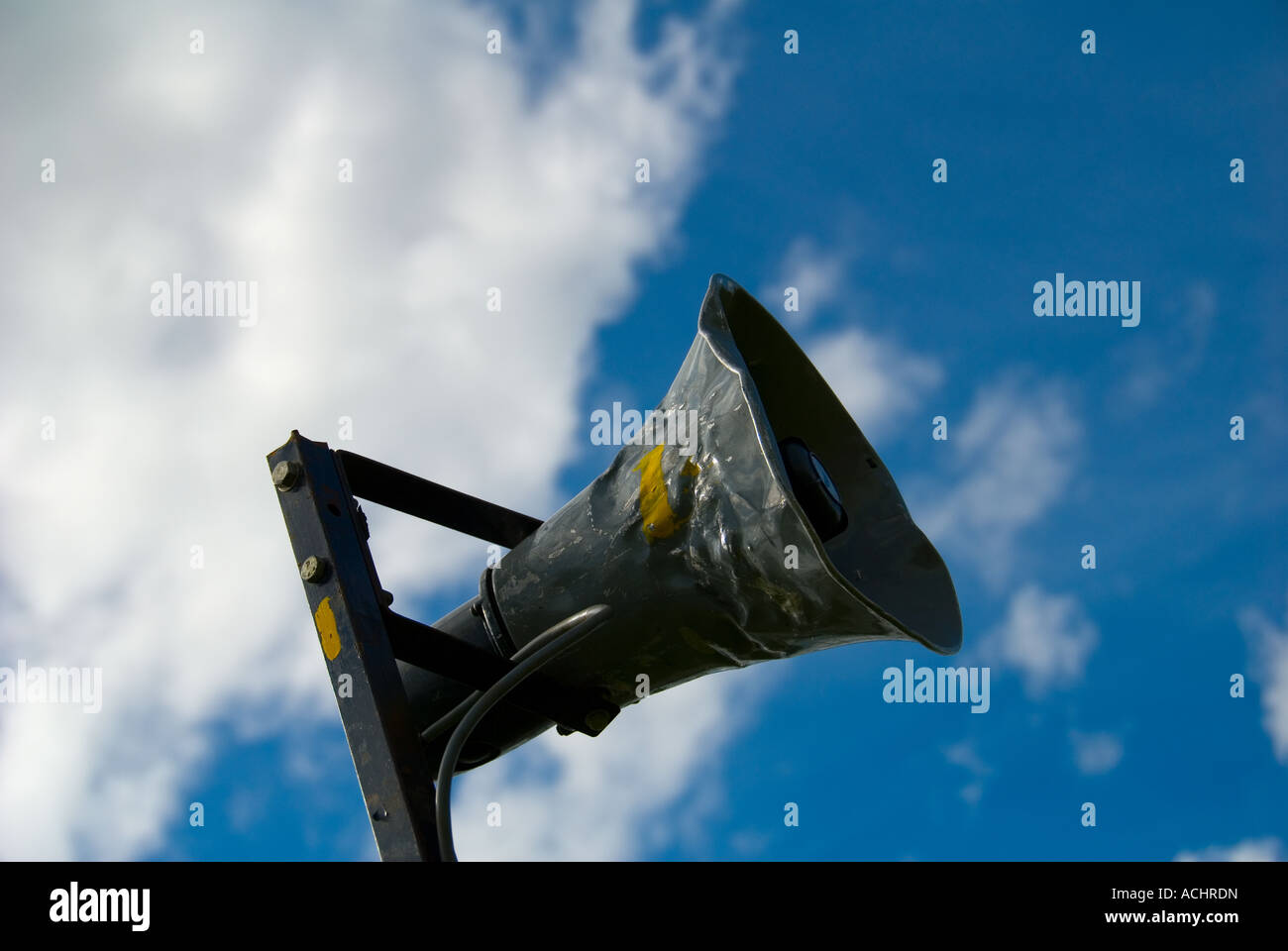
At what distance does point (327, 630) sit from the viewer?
3053mm

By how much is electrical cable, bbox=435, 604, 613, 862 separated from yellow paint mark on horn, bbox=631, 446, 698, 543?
0.23 metres

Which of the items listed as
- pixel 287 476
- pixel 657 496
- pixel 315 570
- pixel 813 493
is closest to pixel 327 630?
pixel 315 570

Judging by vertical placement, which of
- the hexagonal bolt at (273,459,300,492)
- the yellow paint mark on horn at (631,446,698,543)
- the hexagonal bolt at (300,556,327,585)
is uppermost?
the hexagonal bolt at (273,459,300,492)

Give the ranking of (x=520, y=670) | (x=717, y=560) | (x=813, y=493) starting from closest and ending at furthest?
(x=717, y=560), (x=520, y=670), (x=813, y=493)

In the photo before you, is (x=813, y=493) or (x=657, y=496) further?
(x=813, y=493)

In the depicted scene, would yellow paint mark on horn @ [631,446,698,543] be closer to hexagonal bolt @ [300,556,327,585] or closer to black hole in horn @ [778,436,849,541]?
black hole in horn @ [778,436,849,541]

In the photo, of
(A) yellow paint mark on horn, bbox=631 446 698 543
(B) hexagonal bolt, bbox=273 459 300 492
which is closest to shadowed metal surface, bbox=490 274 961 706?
(A) yellow paint mark on horn, bbox=631 446 698 543

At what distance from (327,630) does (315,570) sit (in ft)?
0.49

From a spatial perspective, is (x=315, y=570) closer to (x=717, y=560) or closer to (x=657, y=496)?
(x=657, y=496)

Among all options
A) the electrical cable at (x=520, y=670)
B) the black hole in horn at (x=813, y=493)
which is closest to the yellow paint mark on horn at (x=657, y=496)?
the electrical cable at (x=520, y=670)

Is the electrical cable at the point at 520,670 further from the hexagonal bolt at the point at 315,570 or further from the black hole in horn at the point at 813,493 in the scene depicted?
the black hole in horn at the point at 813,493

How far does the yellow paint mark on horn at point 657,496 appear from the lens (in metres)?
3.02

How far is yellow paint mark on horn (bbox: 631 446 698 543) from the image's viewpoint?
302 cm
